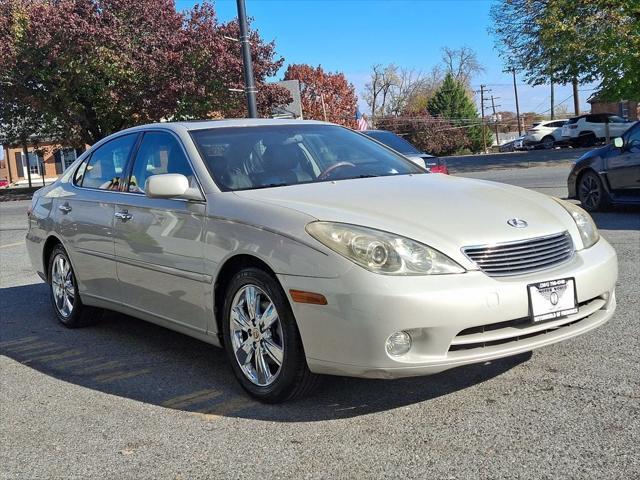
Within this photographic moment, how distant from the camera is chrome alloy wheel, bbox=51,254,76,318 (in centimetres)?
578

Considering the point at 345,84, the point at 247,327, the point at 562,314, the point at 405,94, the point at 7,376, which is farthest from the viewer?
the point at 405,94

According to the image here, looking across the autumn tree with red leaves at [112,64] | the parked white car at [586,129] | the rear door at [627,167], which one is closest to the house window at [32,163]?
the autumn tree with red leaves at [112,64]

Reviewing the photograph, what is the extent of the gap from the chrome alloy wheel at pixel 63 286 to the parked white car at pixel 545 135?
119 ft

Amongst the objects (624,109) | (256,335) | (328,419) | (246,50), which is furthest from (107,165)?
(624,109)

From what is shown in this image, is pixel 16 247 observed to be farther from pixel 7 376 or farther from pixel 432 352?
pixel 432 352

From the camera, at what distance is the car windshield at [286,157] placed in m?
4.32

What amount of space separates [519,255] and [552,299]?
0.27 metres

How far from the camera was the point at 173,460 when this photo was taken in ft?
10.5

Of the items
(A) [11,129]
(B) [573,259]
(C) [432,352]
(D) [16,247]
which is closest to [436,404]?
(C) [432,352]

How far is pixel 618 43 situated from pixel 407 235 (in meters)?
21.9

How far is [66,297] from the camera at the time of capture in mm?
5855

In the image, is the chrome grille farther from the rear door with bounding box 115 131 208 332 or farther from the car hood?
the rear door with bounding box 115 131 208 332

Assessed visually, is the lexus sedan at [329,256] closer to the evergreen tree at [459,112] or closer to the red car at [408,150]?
the red car at [408,150]

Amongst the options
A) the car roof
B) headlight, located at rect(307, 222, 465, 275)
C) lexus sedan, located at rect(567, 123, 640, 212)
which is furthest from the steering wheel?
lexus sedan, located at rect(567, 123, 640, 212)
